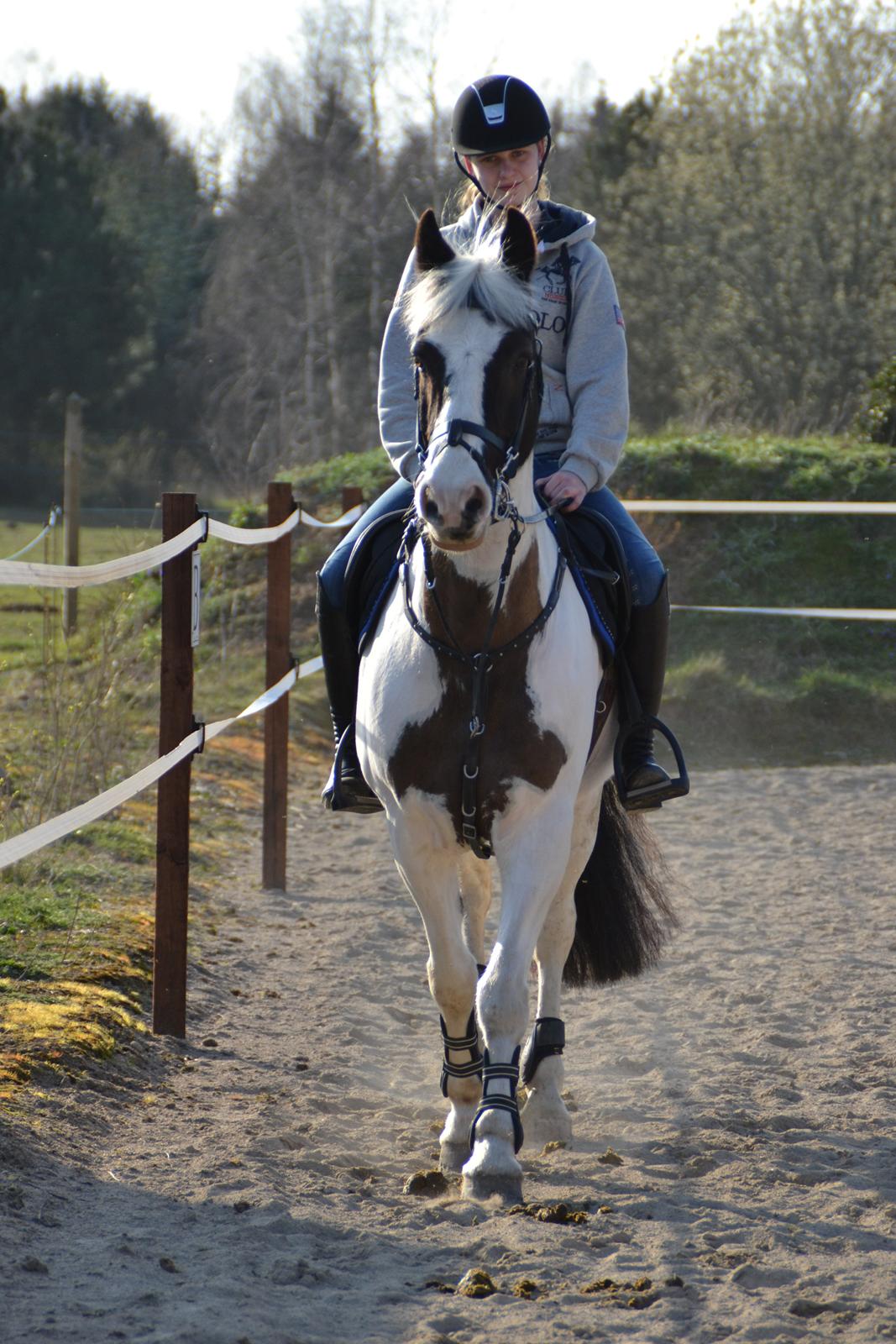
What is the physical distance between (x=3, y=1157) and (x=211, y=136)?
3542 centimetres

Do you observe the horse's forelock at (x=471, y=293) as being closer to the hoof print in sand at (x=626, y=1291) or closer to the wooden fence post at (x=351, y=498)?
the hoof print in sand at (x=626, y=1291)

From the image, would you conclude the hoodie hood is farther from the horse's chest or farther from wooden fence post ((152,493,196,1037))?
wooden fence post ((152,493,196,1037))

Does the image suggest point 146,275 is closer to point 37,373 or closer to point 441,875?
point 37,373

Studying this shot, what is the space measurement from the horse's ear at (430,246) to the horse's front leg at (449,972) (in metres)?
1.35

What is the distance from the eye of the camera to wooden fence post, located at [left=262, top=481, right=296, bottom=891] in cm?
688

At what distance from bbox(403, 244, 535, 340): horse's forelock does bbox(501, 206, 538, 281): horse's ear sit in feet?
0.13

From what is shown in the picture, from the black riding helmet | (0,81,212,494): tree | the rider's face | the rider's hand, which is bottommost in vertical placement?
the rider's hand

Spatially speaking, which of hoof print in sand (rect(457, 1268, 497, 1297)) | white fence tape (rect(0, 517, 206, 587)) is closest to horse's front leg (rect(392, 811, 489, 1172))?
hoof print in sand (rect(457, 1268, 497, 1297))

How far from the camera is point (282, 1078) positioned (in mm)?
4387

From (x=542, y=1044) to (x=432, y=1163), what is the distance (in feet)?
1.64

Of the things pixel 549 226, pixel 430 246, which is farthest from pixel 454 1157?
pixel 549 226

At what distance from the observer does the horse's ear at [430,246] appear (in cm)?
328

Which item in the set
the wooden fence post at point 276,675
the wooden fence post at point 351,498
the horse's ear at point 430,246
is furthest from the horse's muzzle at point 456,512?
the wooden fence post at point 351,498

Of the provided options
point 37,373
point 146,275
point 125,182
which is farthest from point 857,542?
point 125,182
